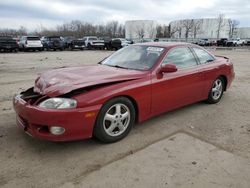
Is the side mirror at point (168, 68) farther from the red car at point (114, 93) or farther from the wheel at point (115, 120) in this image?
the wheel at point (115, 120)

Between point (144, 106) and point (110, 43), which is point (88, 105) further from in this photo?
point (110, 43)

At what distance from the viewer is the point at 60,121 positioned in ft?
10.0

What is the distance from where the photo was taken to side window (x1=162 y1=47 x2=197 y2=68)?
14.3 ft

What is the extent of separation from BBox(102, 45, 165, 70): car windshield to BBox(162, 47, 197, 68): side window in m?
0.17

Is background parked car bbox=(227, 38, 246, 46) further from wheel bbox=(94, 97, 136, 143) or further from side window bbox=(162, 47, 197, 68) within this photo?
wheel bbox=(94, 97, 136, 143)

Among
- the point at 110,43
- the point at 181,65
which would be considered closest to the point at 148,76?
the point at 181,65

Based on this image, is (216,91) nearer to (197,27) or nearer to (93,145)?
(93,145)

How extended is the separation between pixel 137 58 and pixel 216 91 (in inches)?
86.2

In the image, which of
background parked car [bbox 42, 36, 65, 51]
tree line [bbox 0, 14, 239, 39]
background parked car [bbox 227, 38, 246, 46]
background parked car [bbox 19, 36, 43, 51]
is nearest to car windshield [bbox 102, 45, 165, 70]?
background parked car [bbox 19, 36, 43, 51]

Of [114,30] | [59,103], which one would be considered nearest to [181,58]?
[59,103]

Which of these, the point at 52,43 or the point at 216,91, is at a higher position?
the point at 52,43

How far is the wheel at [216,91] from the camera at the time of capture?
5391 millimetres

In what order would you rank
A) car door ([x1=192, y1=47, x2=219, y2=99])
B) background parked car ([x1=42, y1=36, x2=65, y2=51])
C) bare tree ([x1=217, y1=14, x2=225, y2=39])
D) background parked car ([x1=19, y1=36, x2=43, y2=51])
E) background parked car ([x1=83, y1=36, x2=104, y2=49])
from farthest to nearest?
bare tree ([x1=217, y1=14, x2=225, y2=39]) < background parked car ([x1=83, y1=36, x2=104, y2=49]) < background parked car ([x1=42, y1=36, x2=65, y2=51]) < background parked car ([x1=19, y1=36, x2=43, y2=51]) < car door ([x1=192, y1=47, x2=219, y2=99])

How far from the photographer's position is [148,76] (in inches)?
153
